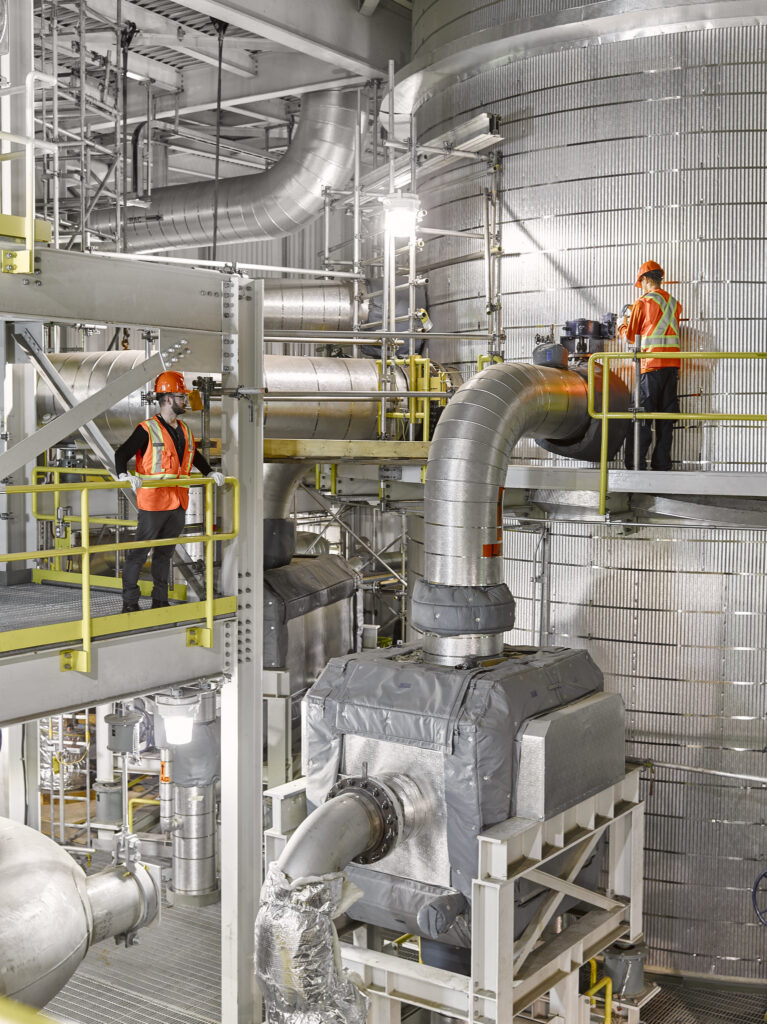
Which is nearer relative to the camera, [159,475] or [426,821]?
[426,821]

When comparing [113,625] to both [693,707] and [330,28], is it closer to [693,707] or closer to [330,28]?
[693,707]

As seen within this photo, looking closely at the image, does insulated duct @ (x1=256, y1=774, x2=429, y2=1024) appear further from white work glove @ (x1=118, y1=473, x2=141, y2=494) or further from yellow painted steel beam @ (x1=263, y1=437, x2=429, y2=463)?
yellow painted steel beam @ (x1=263, y1=437, x2=429, y2=463)

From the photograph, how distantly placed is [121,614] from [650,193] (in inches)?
279

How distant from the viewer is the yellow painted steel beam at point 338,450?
11.4 m

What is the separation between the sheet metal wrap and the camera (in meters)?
6.88

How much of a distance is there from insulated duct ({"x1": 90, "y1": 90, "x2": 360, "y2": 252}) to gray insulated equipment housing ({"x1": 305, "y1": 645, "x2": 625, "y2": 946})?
32.0 ft

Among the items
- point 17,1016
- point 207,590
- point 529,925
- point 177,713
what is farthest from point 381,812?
point 17,1016

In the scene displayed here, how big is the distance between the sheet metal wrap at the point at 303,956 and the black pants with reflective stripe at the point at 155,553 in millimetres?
2345

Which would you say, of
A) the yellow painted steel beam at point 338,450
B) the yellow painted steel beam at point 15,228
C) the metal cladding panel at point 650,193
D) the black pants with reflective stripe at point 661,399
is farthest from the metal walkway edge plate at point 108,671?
the metal cladding panel at point 650,193

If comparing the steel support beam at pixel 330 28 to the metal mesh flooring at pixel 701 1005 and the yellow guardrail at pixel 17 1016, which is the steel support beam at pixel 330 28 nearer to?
the metal mesh flooring at pixel 701 1005

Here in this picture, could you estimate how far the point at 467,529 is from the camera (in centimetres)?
860

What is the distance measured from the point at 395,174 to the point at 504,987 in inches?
400

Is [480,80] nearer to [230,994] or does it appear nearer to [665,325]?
[665,325]

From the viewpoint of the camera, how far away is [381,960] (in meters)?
7.66
